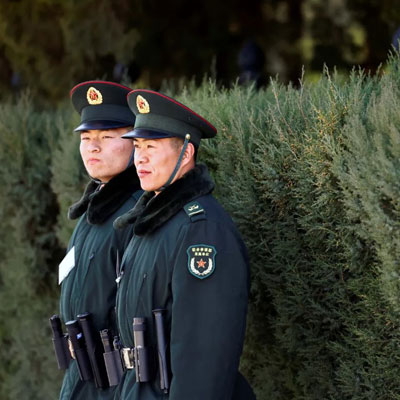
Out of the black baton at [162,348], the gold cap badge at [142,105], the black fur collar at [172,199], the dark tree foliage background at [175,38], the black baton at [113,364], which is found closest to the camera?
the black baton at [162,348]

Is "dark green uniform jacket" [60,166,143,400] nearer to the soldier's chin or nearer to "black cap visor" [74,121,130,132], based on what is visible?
"black cap visor" [74,121,130,132]

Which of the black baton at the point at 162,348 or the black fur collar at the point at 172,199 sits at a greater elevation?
the black fur collar at the point at 172,199

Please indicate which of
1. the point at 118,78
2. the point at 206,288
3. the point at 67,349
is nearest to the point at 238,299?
the point at 206,288

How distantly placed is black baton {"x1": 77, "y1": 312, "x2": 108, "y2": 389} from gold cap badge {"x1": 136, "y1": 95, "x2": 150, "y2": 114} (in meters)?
1.07

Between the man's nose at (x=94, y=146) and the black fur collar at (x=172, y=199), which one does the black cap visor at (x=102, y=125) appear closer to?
the man's nose at (x=94, y=146)

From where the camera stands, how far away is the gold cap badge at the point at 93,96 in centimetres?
411

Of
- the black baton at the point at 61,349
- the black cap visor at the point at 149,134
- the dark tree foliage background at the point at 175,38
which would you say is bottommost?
the black baton at the point at 61,349

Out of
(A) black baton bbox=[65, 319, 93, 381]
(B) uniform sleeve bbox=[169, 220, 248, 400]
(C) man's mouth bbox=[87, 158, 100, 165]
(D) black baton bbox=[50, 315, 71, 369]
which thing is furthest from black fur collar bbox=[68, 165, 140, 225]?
(B) uniform sleeve bbox=[169, 220, 248, 400]

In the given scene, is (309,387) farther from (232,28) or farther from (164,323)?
(232,28)

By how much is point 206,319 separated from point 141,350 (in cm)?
35

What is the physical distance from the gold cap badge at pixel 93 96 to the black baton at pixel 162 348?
4.83ft

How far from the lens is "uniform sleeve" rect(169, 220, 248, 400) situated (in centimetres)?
292

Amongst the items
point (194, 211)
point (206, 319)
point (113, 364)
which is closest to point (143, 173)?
point (194, 211)

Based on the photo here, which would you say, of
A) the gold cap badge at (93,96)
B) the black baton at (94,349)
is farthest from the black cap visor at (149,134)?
the black baton at (94,349)
